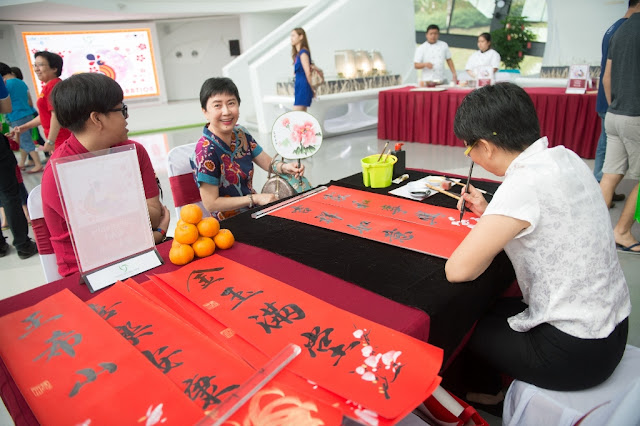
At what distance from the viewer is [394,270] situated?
1.00 metres

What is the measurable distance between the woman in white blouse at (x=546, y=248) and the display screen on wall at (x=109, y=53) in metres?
10.4

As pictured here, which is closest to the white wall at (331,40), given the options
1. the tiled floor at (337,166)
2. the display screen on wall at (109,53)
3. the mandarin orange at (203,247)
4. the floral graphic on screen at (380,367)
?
the tiled floor at (337,166)

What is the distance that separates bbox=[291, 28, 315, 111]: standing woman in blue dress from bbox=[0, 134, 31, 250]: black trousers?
311 cm

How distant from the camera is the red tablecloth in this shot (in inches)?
27.4

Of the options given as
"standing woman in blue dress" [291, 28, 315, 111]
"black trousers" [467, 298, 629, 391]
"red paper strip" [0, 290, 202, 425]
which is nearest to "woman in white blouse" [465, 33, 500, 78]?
"standing woman in blue dress" [291, 28, 315, 111]

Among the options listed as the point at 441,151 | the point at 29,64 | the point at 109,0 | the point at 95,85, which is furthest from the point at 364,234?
the point at 29,64

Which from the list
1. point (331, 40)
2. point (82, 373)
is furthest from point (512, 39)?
point (82, 373)

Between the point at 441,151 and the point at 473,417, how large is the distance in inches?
174

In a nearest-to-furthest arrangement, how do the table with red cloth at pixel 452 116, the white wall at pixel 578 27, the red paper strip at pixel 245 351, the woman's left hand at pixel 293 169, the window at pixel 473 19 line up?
the red paper strip at pixel 245 351 < the woman's left hand at pixel 293 169 < the table with red cloth at pixel 452 116 < the white wall at pixel 578 27 < the window at pixel 473 19

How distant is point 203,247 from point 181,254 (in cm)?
6

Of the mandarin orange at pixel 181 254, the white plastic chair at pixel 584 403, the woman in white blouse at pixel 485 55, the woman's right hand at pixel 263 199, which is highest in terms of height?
the woman in white blouse at pixel 485 55

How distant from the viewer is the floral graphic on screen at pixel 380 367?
659 mm

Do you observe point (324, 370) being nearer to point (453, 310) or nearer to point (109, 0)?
point (453, 310)

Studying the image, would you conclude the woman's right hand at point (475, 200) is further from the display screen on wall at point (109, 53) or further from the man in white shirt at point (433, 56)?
the display screen on wall at point (109, 53)
